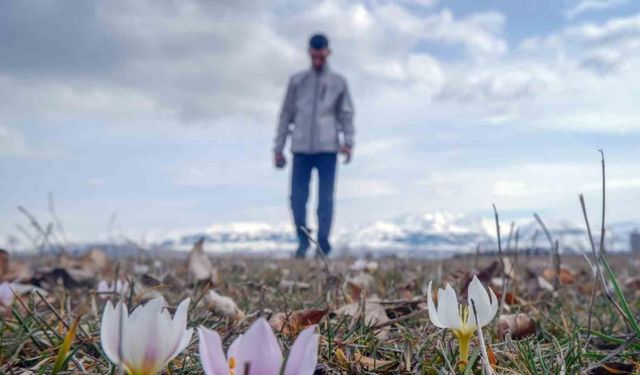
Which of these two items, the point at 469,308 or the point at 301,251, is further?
the point at 301,251

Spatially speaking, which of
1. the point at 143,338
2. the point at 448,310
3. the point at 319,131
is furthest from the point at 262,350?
the point at 319,131

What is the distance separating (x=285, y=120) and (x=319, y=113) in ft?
1.87

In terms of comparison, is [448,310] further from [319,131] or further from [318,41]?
[318,41]

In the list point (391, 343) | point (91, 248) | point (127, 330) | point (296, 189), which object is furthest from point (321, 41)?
point (127, 330)

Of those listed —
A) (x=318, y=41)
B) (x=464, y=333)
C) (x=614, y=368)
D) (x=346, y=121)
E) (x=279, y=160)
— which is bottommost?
(x=614, y=368)

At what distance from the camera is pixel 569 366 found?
1.38 metres

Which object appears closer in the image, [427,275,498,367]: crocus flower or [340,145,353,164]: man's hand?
[427,275,498,367]: crocus flower

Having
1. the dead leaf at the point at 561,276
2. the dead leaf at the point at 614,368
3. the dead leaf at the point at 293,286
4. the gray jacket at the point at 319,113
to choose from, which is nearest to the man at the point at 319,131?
the gray jacket at the point at 319,113

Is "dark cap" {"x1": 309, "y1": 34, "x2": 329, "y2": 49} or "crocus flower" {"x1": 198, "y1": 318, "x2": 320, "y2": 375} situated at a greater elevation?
"dark cap" {"x1": 309, "y1": 34, "x2": 329, "y2": 49}

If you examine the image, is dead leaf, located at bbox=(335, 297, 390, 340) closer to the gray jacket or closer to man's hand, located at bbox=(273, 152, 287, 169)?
the gray jacket

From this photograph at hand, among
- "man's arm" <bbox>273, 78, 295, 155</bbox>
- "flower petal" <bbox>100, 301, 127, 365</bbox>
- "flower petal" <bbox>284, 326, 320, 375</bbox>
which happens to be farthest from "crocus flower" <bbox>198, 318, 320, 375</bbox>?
"man's arm" <bbox>273, 78, 295, 155</bbox>

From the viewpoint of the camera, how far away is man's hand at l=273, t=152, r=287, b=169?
7.98 m

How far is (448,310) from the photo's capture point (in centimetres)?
118

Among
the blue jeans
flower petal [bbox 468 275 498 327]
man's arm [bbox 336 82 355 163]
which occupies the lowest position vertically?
flower petal [bbox 468 275 498 327]
